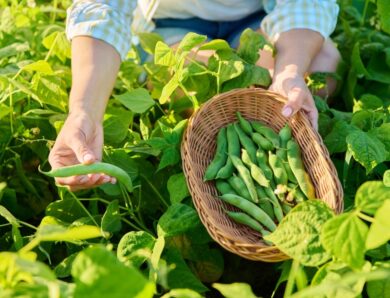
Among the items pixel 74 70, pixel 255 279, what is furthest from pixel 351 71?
pixel 74 70

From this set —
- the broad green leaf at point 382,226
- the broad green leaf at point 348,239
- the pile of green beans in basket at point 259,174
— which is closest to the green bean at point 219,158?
the pile of green beans in basket at point 259,174

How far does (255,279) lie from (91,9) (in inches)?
28.0

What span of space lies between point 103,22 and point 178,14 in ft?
1.28

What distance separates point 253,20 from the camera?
1884 mm

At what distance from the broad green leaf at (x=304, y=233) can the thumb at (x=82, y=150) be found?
36cm

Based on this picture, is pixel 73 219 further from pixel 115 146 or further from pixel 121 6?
pixel 121 6

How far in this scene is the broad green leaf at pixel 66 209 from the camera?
4.62ft

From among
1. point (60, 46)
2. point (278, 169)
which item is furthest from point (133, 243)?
point (60, 46)

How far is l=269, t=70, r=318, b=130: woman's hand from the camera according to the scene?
4.53 ft

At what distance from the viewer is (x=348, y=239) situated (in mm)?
921

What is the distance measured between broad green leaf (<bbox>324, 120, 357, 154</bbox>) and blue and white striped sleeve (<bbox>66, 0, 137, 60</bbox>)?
496mm

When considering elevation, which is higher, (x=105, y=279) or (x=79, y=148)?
(x=105, y=279)

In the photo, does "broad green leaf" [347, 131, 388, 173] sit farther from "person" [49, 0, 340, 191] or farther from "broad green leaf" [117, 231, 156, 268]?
"broad green leaf" [117, 231, 156, 268]

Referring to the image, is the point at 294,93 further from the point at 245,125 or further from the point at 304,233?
the point at 304,233
